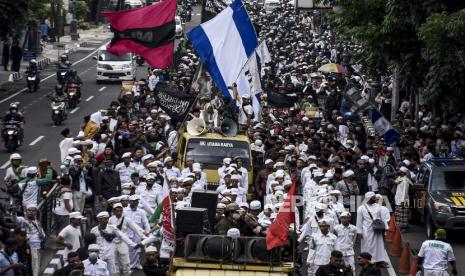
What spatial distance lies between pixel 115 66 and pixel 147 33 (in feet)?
83.8

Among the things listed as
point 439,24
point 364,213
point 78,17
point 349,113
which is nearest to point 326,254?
point 364,213

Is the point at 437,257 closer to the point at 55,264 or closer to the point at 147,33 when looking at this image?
the point at 55,264

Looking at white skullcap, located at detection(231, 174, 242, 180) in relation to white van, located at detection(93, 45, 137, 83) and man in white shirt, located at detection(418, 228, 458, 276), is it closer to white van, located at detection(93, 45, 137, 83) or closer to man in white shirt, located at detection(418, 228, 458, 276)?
man in white shirt, located at detection(418, 228, 458, 276)

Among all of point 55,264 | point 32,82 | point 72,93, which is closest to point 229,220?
point 55,264

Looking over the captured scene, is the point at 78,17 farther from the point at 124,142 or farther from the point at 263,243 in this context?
the point at 263,243

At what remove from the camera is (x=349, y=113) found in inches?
1364

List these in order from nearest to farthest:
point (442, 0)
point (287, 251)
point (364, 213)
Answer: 1. point (287, 251)
2. point (364, 213)
3. point (442, 0)

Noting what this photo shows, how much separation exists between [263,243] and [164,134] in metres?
15.3

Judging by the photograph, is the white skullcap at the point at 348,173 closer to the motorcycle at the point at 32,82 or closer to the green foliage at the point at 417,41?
the green foliage at the point at 417,41

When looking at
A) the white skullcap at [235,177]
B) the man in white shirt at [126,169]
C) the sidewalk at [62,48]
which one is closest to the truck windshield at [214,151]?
the man in white shirt at [126,169]

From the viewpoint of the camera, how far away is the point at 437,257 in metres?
20.9

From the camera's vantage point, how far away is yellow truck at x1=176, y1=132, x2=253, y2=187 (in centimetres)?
2780

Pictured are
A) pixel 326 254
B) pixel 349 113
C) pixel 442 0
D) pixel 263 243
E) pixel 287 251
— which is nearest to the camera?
pixel 263 243

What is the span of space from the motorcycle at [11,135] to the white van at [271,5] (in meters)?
64.4
